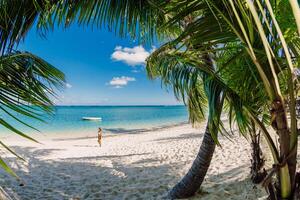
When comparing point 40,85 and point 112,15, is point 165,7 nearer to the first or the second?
point 112,15

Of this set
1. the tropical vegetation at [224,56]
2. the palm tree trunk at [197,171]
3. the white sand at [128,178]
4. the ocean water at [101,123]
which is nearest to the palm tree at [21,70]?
the tropical vegetation at [224,56]

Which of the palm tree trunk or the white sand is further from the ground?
the palm tree trunk

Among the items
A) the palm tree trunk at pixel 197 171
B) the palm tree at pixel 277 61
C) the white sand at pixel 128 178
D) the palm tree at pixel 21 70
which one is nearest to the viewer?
the palm tree at pixel 277 61

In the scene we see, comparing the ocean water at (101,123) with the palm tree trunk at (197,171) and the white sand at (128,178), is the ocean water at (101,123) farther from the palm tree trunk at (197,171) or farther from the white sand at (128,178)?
the palm tree trunk at (197,171)

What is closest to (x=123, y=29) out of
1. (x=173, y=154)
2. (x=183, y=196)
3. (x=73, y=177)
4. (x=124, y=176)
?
(x=183, y=196)

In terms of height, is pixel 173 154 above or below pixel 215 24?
below

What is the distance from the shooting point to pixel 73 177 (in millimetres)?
5949

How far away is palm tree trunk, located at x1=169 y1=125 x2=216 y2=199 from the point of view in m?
3.80

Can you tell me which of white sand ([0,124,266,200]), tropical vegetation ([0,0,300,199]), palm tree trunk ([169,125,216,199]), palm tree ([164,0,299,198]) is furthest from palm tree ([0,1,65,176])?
white sand ([0,124,266,200])

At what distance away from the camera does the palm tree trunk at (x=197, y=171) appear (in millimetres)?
3803

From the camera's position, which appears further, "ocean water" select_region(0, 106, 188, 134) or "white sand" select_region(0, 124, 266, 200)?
"ocean water" select_region(0, 106, 188, 134)

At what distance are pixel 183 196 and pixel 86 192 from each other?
5.83 feet

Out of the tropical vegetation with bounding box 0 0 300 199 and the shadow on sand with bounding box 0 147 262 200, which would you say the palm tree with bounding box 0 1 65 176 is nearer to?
the tropical vegetation with bounding box 0 0 300 199

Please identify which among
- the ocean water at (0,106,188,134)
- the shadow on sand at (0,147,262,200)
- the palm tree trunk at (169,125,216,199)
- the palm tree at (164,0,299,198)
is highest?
the palm tree at (164,0,299,198)
